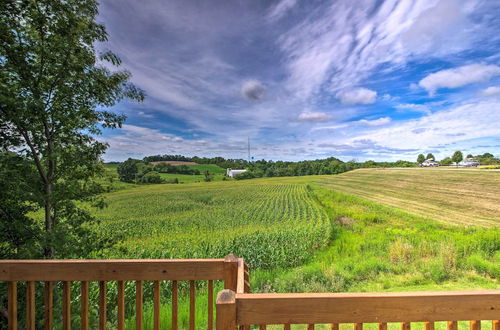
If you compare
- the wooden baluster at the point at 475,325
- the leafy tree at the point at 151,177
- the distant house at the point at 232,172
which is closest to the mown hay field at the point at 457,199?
the wooden baluster at the point at 475,325

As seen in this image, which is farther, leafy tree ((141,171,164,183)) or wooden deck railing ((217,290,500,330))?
leafy tree ((141,171,164,183))

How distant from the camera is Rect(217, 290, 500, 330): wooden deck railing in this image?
1.13 m

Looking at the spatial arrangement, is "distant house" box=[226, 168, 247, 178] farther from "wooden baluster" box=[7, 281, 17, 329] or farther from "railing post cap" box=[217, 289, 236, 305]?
"railing post cap" box=[217, 289, 236, 305]

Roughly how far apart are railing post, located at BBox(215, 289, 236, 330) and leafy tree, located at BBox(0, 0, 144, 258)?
290 centimetres

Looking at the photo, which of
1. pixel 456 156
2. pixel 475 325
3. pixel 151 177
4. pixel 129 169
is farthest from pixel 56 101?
pixel 456 156

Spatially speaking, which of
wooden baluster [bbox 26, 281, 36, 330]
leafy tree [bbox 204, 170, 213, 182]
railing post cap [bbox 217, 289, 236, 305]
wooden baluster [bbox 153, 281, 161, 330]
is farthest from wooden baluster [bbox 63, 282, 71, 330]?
leafy tree [bbox 204, 170, 213, 182]

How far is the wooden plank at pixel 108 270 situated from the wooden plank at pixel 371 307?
0.72 meters

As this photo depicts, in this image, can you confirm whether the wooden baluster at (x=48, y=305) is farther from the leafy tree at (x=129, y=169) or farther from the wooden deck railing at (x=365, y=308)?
the leafy tree at (x=129, y=169)

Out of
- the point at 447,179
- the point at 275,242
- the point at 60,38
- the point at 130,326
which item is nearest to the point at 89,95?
the point at 60,38

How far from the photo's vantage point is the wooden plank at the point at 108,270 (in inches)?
66.5

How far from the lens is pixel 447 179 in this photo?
854 inches

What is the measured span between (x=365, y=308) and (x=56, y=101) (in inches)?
166

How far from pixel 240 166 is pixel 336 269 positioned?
72.4 metres

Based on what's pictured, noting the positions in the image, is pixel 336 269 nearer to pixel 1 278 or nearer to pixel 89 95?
pixel 1 278
